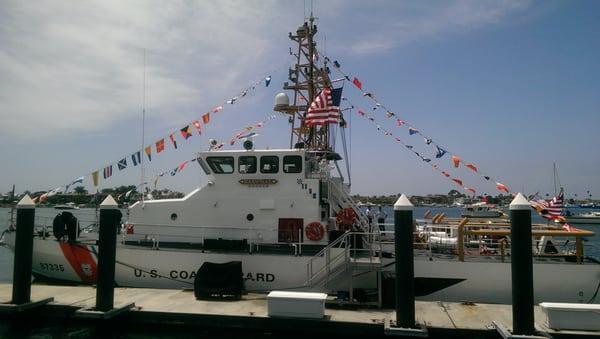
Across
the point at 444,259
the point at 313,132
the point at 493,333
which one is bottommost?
the point at 493,333

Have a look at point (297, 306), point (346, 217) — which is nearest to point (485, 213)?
point (346, 217)

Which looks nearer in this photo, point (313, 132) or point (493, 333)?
point (493, 333)

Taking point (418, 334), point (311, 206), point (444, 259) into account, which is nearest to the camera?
point (418, 334)

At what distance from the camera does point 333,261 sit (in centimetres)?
1065

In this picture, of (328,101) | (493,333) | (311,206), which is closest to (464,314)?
(493,333)

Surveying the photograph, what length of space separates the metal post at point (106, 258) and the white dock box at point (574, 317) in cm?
919

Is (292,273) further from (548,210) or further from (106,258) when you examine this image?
(548,210)

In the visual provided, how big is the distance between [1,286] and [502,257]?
13498 millimetres

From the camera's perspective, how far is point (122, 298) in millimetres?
10133

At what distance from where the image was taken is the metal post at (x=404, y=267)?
814 centimetres

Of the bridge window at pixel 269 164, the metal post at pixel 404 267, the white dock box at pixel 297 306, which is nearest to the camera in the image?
the metal post at pixel 404 267

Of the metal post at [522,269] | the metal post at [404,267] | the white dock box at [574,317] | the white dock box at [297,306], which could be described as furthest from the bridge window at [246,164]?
the white dock box at [574,317]

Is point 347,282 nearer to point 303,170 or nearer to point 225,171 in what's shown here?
point 303,170

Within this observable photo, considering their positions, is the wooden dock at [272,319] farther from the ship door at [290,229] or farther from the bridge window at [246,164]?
the bridge window at [246,164]
